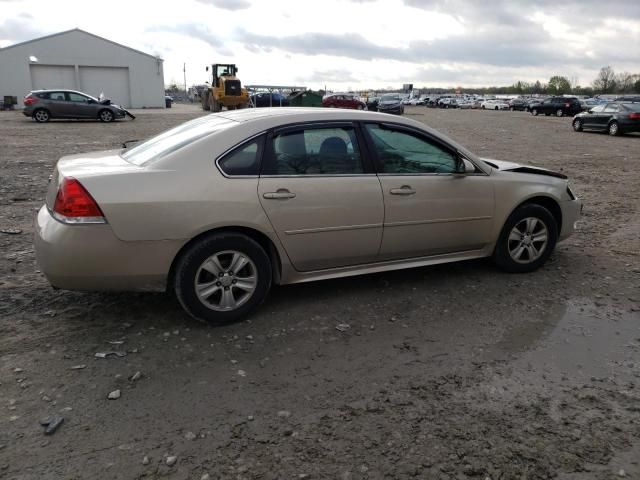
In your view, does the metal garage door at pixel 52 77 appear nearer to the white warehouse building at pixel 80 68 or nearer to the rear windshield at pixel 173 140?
the white warehouse building at pixel 80 68

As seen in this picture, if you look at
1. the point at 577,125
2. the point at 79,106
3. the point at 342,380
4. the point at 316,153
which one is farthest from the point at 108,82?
the point at 342,380

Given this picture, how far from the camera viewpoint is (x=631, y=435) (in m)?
2.80

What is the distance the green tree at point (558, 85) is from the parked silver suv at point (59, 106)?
95.1 meters

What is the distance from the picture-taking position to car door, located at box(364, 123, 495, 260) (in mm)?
4352

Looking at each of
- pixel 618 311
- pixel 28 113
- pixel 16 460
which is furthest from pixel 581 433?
pixel 28 113

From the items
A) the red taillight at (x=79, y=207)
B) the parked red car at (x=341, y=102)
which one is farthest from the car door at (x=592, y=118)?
the red taillight at (x=79, y=207)

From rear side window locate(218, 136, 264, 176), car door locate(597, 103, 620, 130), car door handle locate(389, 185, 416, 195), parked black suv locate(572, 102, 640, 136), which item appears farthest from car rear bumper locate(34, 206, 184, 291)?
car door locate(597, 103, 620, 130)

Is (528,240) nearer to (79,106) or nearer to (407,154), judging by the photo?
(407,154)

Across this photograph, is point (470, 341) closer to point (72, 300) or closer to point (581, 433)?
point (581, 433)

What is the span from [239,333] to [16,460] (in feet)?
5.31

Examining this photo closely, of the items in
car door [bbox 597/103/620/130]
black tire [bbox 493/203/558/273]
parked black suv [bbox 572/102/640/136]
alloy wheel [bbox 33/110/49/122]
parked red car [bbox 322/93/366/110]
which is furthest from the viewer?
parked red car [bbox 322/93/366/110]

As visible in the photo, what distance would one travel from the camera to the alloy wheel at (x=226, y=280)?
3787 millimetres

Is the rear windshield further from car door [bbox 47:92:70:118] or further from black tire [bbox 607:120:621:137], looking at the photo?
car door [bbox 47:92:70:118]

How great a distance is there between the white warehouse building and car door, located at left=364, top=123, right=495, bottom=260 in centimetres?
4320
